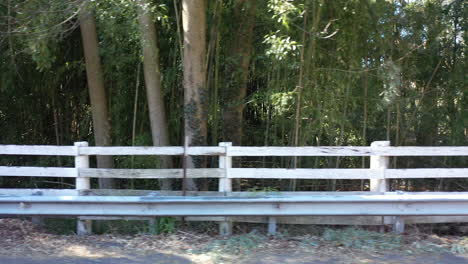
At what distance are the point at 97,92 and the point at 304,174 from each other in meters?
5.26

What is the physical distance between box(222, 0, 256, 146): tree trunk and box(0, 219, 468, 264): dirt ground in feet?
10.1

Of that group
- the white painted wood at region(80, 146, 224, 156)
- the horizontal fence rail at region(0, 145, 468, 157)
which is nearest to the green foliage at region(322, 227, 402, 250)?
the horizontal fence rail at region(0, 145, 468, 157)

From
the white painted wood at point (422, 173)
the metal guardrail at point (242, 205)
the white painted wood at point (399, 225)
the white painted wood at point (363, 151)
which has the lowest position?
the white painted wood at point (399, 225)

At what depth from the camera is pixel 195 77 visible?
313 inches

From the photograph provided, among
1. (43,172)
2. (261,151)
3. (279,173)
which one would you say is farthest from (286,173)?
(43,172)

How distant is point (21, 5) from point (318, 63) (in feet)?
17.7

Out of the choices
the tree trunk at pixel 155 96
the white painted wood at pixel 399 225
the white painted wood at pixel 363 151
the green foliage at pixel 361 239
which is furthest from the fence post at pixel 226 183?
the white painted wood at pixel 399 225

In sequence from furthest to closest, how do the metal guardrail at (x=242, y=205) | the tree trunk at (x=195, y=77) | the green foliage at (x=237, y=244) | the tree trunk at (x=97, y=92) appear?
the tree trunk at (x=97, y=92) < the tree trunk at (x=195, y=77) < the metal guardrail at (x=242, y=205) < the green foliage at (x=237, y=244)

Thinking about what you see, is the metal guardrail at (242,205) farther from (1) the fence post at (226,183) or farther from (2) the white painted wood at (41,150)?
(2) the white painted wood at (41,150)

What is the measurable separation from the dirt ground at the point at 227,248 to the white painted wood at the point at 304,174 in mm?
849

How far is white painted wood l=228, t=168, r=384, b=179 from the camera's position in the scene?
6570 mm

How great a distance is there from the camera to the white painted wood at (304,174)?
6570 millimetres

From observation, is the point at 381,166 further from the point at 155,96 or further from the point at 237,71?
the point at 155,96

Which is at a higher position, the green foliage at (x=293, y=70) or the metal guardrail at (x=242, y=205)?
the green foliage at (x=293, y=70)
